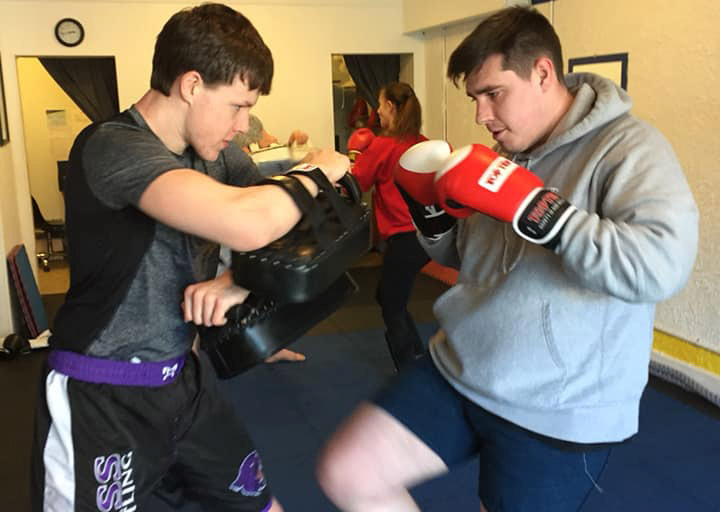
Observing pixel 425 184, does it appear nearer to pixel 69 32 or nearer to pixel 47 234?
pixel 69 32

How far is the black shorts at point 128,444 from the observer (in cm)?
130

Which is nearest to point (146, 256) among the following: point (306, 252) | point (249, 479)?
point (306, 252)

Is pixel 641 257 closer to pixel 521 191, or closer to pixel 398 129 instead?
pixel 521 191

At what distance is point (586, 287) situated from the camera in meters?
1.19

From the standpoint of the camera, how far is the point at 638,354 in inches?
51.2

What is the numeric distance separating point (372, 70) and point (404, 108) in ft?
10.8

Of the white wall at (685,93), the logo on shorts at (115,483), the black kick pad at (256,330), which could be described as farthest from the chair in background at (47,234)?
the black kick pad at (256,330)

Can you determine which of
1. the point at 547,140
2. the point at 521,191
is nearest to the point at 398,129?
the point at 547,140

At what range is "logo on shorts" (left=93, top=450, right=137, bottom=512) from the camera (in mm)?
1309

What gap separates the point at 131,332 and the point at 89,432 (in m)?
0.20

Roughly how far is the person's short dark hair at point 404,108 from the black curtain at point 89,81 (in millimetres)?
3540

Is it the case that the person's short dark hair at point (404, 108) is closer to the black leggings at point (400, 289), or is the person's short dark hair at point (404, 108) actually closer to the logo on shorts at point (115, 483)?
the black leggings at point (400, 289)

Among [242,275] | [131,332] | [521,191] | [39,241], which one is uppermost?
[521,191]

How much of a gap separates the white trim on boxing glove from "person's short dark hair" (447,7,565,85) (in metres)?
0.33
